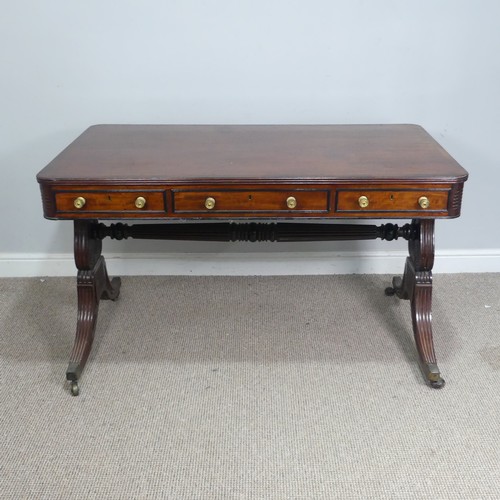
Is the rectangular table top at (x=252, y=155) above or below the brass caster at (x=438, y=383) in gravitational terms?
above

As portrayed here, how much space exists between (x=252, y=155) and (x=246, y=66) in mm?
621

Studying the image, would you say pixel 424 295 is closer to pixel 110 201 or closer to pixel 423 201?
pixel 423 201

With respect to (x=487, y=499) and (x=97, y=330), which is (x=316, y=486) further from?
(x=97, y=330)

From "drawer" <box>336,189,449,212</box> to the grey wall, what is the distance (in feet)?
2.56

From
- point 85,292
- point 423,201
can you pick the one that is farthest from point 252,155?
point 85,292

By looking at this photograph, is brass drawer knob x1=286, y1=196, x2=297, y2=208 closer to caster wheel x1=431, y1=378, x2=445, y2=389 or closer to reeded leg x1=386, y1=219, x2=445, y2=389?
reeded leg x1=386, y1=219, x2=445, y2=389

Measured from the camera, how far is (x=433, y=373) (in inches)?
81.6

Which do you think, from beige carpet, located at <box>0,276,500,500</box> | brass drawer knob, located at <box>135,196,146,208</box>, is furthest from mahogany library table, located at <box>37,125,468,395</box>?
beige carpet, located at <box>0,276,500,500</box>

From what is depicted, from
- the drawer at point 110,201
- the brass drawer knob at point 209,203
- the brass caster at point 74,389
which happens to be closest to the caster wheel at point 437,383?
the brass drawer knob at point 209,203

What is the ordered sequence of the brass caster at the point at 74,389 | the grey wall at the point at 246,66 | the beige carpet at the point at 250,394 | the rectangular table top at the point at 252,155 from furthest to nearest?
the grey wall at the point at 246,66
the brass caster at the point at 74,389
the rectangular table top at the point at 252,155
the beige carpet at the point at 250,394

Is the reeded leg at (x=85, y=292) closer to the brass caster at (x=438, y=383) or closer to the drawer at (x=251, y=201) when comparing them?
the drawer at (x=251, y=201)

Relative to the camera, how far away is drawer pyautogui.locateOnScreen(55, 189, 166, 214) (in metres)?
1.84

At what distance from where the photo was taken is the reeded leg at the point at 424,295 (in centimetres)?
211

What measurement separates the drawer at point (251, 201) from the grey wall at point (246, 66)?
2.55 feet
